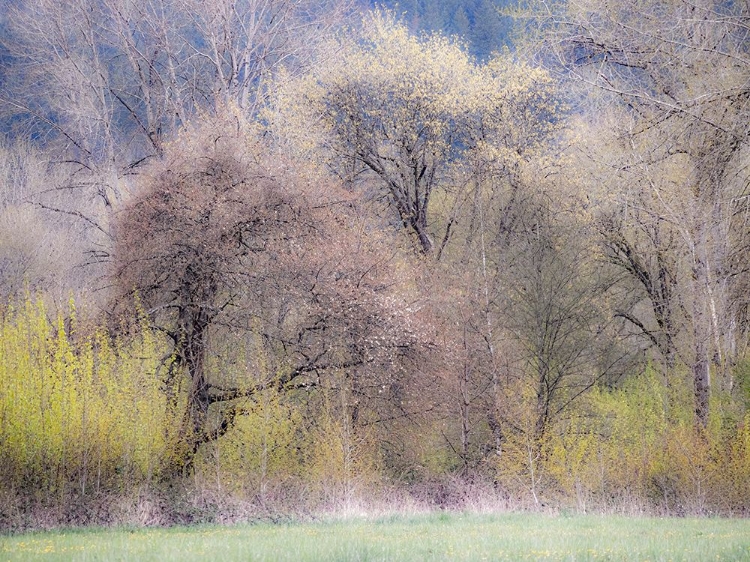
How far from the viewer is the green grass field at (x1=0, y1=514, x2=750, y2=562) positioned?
7727mm

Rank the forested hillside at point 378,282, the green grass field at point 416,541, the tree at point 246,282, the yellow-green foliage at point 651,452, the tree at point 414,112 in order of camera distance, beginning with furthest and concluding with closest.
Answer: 1. the tree at point 414,112
2. the tree at point 246,282
3. the yellow-green foliage at point 651,452
4. the forested hillside at point 378,282
5. the green grass field at point 416,541

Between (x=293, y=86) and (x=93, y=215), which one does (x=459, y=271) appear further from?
(x=93, y=215)

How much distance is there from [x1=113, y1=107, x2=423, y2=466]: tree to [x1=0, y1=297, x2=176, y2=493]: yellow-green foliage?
2098 millimetres

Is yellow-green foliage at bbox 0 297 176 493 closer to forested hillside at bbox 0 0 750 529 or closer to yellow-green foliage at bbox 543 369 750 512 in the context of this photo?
forested hillside at bbox 0 0 750 529

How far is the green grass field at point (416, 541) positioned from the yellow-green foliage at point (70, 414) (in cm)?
308

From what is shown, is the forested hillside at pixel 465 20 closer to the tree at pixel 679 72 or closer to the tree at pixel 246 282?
the tree at pixel 246 282

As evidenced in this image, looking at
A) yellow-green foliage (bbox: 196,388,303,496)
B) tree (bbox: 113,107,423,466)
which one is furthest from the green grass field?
tree (bbox: 113,107,423,466)

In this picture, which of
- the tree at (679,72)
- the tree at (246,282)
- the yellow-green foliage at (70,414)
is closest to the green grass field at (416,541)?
the yellow-green foliage at (70,414)

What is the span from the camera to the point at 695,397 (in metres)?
20.3

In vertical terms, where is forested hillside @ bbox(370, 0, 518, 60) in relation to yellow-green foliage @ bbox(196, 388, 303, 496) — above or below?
above

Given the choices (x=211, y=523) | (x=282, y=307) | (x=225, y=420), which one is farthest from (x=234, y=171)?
(x=211, y=523)

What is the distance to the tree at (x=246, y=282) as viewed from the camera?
19.1m

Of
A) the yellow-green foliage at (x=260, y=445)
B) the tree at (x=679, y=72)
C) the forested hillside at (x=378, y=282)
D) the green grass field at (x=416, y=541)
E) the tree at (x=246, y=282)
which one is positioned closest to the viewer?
the green grass field at (x=416, y=541)

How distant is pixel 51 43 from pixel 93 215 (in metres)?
8.37
